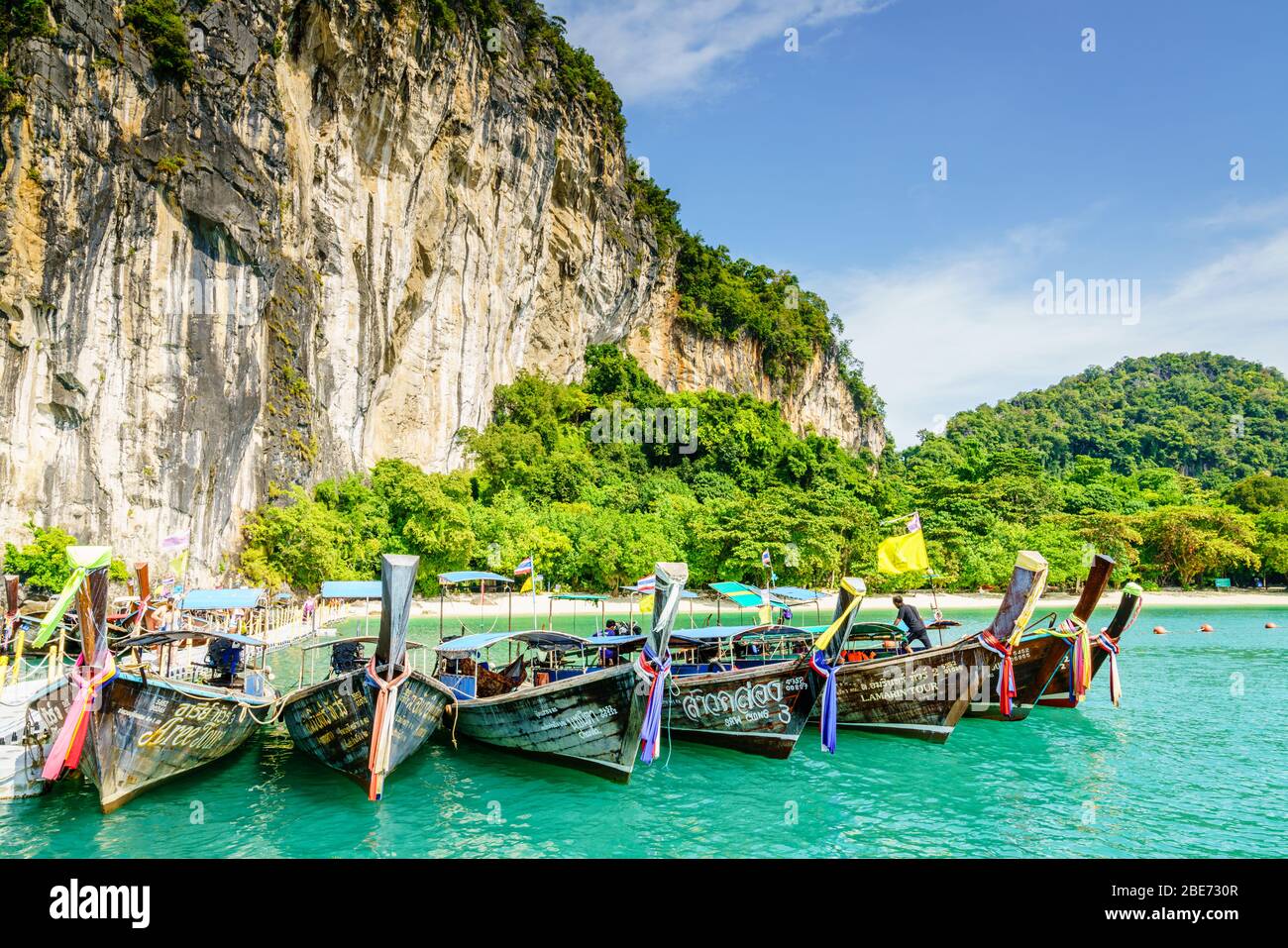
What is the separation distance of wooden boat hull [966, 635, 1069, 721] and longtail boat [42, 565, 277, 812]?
12.6 meters

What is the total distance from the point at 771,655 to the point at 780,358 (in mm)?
59462

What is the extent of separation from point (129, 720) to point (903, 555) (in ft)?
39.1

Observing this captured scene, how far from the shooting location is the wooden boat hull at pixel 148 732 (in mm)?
9836

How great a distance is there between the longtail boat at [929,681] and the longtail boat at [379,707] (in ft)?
22.4

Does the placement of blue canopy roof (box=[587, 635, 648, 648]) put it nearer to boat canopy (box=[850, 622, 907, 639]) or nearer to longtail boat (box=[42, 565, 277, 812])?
boat canopy (box=[850, 622, 907, 639])

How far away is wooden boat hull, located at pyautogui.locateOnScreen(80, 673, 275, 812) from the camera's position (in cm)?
984

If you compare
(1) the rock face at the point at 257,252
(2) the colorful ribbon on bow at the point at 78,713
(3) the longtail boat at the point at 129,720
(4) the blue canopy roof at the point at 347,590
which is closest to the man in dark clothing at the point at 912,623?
(3) the longtail boat at the point at 129,720

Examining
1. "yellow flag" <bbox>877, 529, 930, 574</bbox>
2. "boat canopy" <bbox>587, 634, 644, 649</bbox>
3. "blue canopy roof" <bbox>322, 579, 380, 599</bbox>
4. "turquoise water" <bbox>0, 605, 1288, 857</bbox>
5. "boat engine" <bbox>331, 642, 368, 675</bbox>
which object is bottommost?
"turquoise water" <bbox>0, 605, 1288, 857</bbox>

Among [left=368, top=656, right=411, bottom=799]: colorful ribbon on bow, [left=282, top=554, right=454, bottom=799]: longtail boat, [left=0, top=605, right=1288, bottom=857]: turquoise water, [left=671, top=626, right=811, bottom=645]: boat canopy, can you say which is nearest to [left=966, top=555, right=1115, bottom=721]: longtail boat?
[left=0, top=605, right=1288, bottom=857]: turquoise water

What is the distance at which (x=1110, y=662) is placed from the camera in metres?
15.8

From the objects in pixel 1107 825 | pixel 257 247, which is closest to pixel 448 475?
pixel 257 247

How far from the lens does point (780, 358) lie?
239ft

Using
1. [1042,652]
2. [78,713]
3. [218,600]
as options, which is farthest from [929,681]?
[218,600]

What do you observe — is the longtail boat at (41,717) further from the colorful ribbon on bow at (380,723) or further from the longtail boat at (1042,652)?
the longtail boat at (1042,652)
